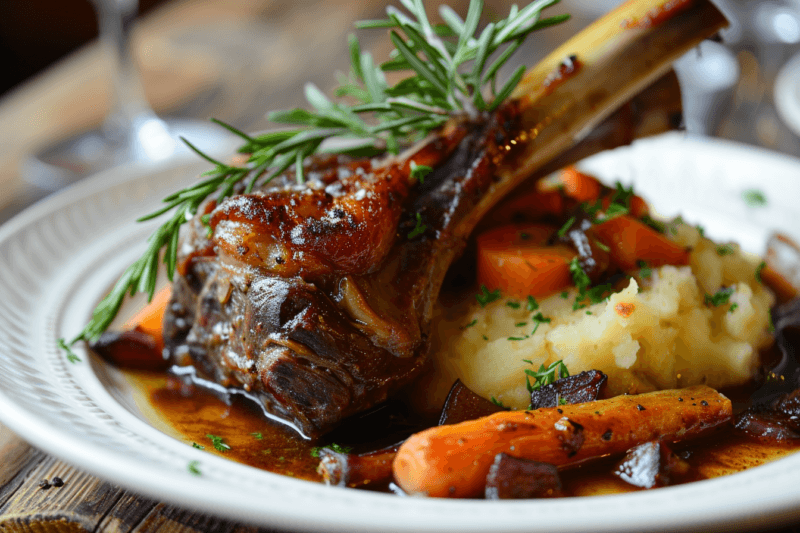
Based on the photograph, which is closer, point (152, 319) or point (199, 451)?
point (199, 451)

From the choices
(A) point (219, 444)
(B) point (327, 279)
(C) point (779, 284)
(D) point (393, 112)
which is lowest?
(C) point (779, 284)

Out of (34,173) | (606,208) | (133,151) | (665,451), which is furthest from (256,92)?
(665,451)

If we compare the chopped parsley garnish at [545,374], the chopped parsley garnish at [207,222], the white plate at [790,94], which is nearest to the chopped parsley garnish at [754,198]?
the white plate at [790,94]

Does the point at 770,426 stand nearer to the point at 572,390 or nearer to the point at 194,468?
the point at 572,390

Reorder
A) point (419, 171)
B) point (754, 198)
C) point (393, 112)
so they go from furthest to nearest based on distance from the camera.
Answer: point (754, 198) < point (393, 112) < point (419, 171)

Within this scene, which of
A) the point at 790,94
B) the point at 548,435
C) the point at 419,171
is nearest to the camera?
the point at 548,435

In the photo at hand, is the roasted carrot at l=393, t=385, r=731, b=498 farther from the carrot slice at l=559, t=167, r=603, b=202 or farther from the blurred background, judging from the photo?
the blurred background

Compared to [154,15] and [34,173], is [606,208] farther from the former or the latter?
[154,15]

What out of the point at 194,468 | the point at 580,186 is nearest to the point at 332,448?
the point at 194,468
